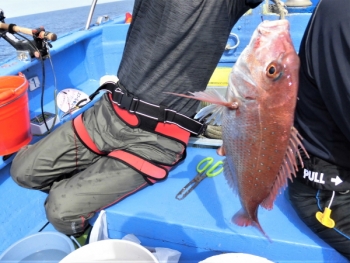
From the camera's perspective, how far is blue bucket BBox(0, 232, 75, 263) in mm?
1930

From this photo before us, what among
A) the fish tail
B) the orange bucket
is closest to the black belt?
the orange bucket

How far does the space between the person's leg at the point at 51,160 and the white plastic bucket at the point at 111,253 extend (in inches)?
34.4

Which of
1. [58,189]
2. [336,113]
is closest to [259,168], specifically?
[336,113]

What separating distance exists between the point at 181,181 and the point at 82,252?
89cm

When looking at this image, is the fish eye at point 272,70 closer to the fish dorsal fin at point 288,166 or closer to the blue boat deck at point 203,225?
the fish dorsal fin at point 288,166

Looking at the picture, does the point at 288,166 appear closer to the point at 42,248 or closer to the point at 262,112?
the point at 262,112

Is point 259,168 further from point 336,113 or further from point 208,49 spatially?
point 208,49

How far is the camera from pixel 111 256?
5.50 ft

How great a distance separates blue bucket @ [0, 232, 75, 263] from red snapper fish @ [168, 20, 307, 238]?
1.31m

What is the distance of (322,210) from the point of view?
157 centimetres

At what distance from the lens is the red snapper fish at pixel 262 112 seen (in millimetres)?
1058

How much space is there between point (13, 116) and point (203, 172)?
1.48 metres

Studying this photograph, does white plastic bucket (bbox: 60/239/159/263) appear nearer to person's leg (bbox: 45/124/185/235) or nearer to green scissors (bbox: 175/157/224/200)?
person's leg (bbox: 45/124/185/235)

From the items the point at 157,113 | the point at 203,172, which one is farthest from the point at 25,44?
the point at 203,172
